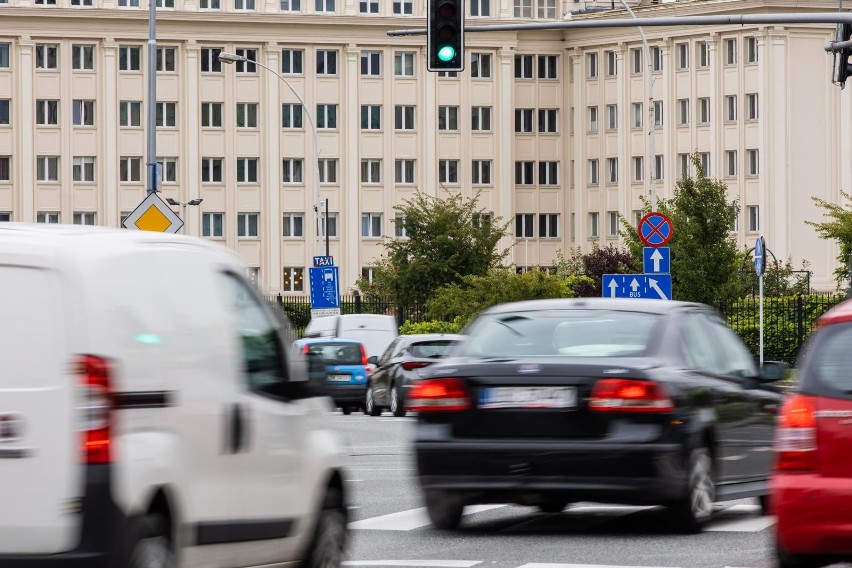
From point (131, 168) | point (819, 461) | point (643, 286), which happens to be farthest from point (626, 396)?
point (131, 168)

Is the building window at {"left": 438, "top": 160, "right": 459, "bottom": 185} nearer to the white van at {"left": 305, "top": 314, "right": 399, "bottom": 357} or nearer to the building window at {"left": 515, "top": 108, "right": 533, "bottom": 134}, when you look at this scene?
the building window at {"left": 515, "top": 108, "right": 533, "bottom": 134}

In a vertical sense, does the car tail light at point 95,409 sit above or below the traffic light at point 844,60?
below

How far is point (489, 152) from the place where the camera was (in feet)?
337

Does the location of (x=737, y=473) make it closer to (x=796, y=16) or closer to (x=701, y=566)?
(x=701, y=566)

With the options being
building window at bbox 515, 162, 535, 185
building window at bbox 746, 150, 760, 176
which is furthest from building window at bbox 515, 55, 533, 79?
building window at bbox 746, 150, 760, 176

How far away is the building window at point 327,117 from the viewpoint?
330ft

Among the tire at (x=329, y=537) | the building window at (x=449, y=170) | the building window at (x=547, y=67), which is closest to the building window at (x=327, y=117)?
the building window at (x=449, y=170)

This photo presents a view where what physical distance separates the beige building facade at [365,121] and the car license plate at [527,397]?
271ft

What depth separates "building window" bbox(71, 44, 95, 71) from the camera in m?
97.9

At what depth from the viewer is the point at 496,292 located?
50.5 metres

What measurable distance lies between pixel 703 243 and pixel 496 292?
35.6 ft

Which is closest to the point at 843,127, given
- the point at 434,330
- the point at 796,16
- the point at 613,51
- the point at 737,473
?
the point at 613,51

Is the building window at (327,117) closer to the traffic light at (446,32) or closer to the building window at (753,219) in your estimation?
the building window at (753,219)

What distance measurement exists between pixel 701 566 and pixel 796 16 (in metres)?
13.1
